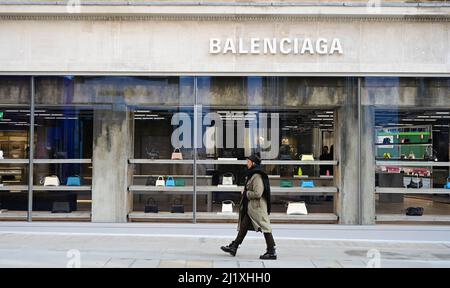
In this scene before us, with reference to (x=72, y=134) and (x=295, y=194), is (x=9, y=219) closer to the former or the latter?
(x=72, y=134)

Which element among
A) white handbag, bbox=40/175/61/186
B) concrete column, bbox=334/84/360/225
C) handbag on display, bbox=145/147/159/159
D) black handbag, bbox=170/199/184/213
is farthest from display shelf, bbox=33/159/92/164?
concrete column, bbox=334/84/360/225

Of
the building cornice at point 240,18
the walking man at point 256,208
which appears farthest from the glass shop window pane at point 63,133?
the walking man at point 256,208

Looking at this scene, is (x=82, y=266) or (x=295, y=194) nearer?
(x=82, y=266)

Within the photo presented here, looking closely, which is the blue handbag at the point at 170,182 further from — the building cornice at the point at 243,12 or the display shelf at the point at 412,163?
the display shelf at the point at 412,163

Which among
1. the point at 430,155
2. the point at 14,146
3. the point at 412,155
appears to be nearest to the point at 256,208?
the point at 412,155

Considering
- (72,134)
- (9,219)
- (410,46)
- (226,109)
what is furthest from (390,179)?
(9,219)

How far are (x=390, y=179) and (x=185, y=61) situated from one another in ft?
18.7

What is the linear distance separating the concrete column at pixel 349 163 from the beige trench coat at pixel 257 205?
4.45 metres

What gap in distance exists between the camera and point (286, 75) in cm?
1295

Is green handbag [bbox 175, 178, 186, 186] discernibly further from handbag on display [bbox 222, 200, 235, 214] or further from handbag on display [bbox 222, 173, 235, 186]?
handbag on display [bbox 222, 200, 235, 214]

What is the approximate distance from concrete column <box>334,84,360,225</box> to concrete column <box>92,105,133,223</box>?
17.1ft

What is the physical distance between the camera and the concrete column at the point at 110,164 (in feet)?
43.1

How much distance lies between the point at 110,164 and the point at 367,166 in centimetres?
614

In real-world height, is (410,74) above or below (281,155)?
above
